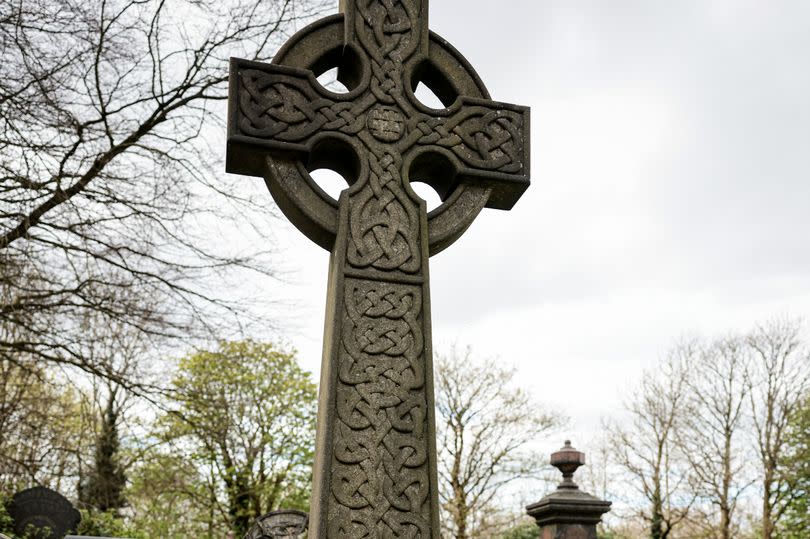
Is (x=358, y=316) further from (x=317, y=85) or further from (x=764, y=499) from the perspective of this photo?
(x=764, y=499)

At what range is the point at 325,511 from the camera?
3.24 metres

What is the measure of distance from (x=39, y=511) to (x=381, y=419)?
37.6 ft

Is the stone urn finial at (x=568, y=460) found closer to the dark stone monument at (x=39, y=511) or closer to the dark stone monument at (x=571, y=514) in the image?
the dark stone monument at (x=571, y=514)

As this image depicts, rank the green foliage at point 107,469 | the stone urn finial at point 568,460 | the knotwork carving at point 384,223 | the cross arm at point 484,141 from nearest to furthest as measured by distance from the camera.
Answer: the knotwork carving at point 384,223 < the cross arm at point 484,141 < the stone urn finial at point 568,460 < the green foliage at point 107,469

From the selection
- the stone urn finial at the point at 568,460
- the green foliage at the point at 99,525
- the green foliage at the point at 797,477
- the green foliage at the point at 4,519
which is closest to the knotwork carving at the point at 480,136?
the stone urn finial at the point at 568,460

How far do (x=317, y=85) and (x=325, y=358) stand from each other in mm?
1338

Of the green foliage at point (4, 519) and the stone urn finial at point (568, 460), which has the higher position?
the stone urn finial at point (568, 460)

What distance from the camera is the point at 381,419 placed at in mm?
3445

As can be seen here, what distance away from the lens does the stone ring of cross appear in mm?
3791

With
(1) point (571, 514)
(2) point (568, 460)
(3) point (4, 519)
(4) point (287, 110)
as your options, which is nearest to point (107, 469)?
(3) point (4, 519)

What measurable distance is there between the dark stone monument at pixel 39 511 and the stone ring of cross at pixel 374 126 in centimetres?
1098

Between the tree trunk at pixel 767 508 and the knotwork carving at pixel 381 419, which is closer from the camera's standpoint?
the knotwork carving at pixel 381 419

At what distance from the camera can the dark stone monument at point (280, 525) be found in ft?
35.3

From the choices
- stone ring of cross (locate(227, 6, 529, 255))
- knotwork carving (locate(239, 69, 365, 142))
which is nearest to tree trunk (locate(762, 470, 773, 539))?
stone ring of cross (locate(227, 6, 529, 255))
